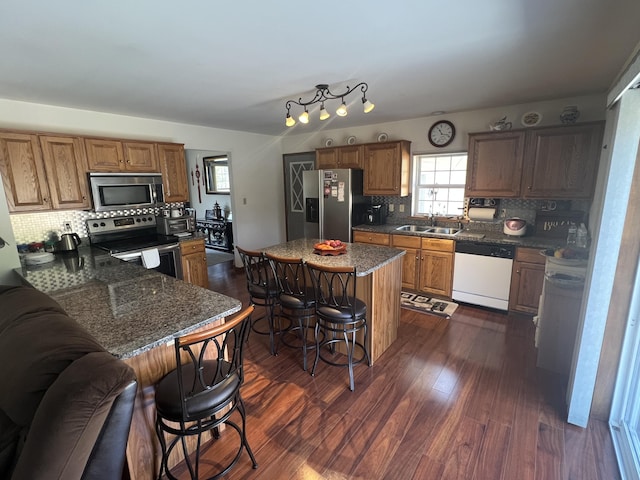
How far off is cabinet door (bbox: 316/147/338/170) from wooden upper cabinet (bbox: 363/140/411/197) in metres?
0.52

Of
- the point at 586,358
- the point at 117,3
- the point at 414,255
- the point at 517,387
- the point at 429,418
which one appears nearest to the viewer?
the point at 117,3

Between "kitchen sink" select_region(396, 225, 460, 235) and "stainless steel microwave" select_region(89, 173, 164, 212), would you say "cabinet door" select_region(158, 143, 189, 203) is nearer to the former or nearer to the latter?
"stainless steel microwave" select_region(89, 173, 164, 212)

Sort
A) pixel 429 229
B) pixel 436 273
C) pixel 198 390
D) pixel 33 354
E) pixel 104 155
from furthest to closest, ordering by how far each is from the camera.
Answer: pixel 429 229
pixel 436 273
pixel 104 155
pixel 198 390
pixel 33 354

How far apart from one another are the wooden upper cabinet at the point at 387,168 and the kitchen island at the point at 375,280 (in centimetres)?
163

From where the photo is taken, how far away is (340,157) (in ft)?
15.4

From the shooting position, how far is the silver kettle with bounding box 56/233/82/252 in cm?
314

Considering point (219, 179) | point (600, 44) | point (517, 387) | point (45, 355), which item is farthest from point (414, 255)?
point (219, 179)

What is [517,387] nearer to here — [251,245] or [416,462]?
[416,462]

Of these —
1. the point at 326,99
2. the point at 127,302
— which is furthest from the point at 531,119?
the point at 127,302

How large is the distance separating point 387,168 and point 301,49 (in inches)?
103

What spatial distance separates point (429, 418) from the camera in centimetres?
199

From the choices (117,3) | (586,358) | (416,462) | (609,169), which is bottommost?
(416,462)

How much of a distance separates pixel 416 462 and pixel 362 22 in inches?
95.9

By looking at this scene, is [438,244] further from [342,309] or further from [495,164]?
[342,309]
